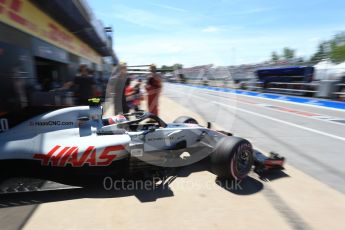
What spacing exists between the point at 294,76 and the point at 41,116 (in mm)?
18826

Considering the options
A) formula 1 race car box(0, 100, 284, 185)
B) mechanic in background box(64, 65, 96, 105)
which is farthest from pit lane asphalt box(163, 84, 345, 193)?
mechanic in background box(64, 65, 96, 105)

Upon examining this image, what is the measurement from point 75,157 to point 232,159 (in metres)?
1.95

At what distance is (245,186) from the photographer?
4090 mm

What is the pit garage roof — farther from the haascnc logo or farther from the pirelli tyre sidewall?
the pirelli tyre sidewall

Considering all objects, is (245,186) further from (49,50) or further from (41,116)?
(49,50)

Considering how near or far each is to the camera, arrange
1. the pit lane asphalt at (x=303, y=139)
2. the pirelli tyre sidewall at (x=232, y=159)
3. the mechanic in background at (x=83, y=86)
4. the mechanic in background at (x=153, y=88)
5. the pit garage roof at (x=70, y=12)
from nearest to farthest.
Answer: the pirelli tyre sidewall at (x=232, y=159) < the pit lane asphalt at (x=303, y=139) < the mechanic in background at (x=83, y=86) < the mechanic in background at (x=153, y=88) < the pit garage roof at (x=70, y=12)

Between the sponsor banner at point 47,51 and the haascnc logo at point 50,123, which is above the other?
the sponsor banner at point 47,51

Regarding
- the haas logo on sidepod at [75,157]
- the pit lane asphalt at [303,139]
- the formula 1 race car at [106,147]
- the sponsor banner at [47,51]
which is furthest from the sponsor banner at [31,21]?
the pit lane asphalt at [303,139]

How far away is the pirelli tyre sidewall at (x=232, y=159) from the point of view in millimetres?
4035

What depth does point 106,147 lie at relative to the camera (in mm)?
3818

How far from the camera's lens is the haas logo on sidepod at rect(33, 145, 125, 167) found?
3.63 metres

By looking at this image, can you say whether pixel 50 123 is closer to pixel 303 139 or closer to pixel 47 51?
pixel 303 139

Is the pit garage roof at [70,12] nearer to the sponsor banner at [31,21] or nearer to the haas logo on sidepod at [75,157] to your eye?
the sponsor banner at [31,21]

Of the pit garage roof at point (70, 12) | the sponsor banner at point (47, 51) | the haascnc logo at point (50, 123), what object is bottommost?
the haascnc logo at point (50, 123)
